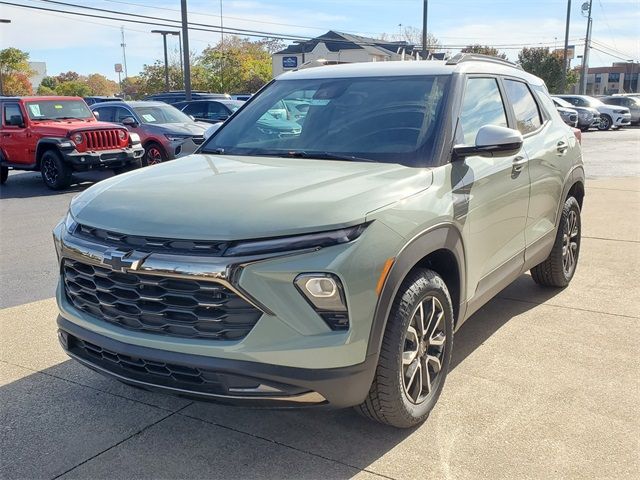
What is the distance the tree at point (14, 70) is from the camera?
2402 inches

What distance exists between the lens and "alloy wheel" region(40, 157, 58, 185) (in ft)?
42.0

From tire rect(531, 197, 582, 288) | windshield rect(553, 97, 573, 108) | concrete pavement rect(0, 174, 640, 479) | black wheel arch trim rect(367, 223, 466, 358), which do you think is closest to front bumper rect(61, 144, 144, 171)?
concrete pavement rect(0, 174, 640, 479)

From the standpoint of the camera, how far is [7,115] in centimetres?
1352

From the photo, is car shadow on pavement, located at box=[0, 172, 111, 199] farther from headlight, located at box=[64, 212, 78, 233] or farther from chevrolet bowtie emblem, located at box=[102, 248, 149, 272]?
chevrolet bowtie emblem, located at box=[102, 248, 149, 272]

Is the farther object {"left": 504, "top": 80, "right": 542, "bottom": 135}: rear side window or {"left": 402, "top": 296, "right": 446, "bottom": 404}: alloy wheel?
{"left": 504, "top": 80, "right": 542, "bottom": 135}: rear side window

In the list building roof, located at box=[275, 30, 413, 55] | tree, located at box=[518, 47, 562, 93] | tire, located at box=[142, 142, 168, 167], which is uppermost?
building roof, located at box=[275, 30, 413, 55]

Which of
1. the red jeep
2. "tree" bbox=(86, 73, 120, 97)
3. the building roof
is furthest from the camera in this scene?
"tree" bbox=(86, 73, 120, 97)

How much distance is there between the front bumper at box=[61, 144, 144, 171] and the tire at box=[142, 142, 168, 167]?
1148mm

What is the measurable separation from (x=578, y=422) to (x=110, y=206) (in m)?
2.58

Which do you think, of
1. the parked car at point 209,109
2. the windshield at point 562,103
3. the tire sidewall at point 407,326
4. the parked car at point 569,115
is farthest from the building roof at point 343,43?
the tire sidewall at point 407,326

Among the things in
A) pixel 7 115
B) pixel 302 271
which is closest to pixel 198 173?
pixel 302 271

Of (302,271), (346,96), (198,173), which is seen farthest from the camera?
(346,96)

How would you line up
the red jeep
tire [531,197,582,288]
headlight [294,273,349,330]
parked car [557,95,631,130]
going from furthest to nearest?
parked car [557,95,631,130], the red jeep, tire [531,197,582,288], headlight [294,273,349,330]

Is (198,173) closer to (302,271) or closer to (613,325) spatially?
(302,271)
